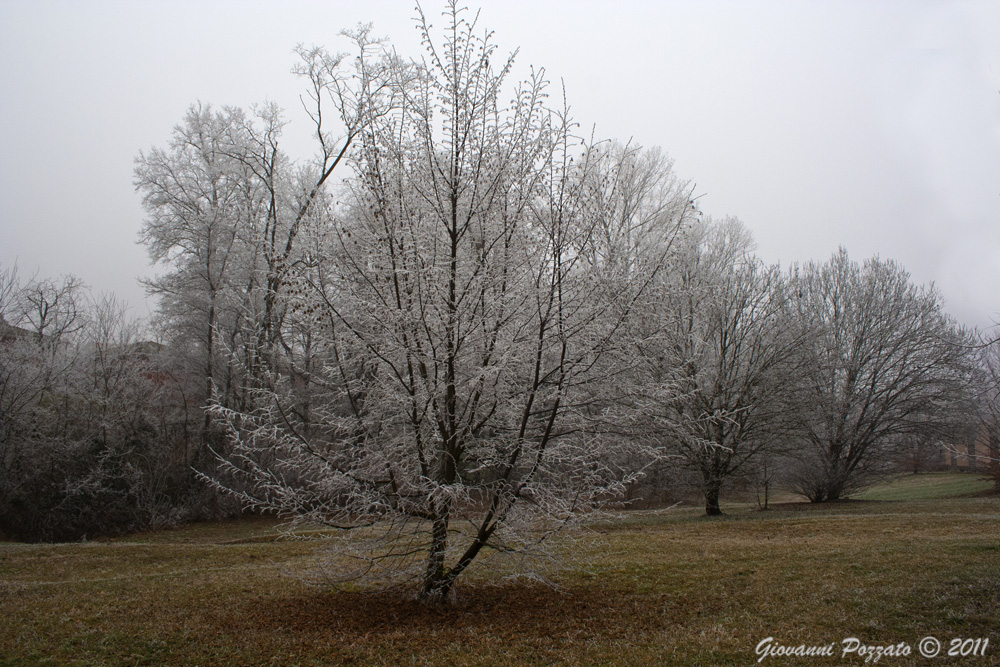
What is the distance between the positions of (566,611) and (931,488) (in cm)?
2621

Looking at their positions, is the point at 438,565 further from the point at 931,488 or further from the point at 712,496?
the point at 931,488

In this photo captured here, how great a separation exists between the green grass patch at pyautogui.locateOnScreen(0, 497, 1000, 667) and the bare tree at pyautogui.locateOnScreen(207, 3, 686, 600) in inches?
30.6

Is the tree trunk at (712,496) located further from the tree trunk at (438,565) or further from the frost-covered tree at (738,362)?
the tree trunk at (438,565)

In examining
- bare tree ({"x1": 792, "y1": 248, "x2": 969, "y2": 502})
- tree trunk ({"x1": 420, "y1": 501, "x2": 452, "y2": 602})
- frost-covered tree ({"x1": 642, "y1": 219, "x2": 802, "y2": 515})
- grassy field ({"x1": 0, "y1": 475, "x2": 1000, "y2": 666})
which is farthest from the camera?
bare tree ({"x1": 792, "y1": 248, "x2": 969, "y2": 502})

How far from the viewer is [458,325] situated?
5746 millimetres

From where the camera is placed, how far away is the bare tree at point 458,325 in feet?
18.9

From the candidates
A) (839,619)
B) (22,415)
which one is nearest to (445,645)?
(839,619)

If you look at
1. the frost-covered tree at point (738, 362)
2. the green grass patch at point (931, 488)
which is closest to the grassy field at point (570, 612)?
the frost-covered tree at point (738, 362)

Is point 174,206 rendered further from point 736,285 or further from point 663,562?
point 663,562

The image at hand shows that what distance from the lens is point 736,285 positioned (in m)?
16.4

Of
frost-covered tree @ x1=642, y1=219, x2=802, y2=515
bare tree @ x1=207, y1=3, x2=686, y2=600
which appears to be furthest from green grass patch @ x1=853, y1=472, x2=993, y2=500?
bare tree @ x1=207, y1=3, x2=686, y2=600

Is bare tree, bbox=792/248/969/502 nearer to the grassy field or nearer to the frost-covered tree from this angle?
the frost-covered tree

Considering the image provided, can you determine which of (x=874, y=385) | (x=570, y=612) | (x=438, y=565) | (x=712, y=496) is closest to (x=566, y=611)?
(x=570, y=612)

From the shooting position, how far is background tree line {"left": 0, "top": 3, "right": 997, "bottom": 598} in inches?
231
